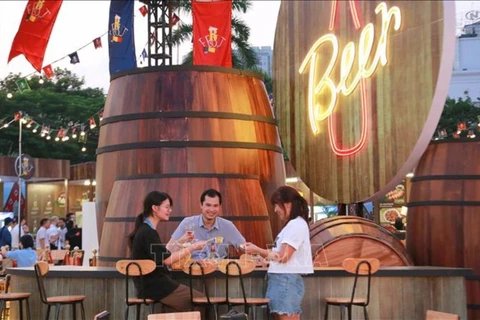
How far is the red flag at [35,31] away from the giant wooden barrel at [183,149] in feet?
9.84

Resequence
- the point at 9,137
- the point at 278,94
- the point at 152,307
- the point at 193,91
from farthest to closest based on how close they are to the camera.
A: the point at 9,137 < the point at 278,94 < the point at 193,91 < the point at 152,307

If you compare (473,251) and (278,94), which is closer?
(473,251)

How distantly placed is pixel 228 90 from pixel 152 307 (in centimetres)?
246

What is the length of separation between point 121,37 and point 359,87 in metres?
8.39

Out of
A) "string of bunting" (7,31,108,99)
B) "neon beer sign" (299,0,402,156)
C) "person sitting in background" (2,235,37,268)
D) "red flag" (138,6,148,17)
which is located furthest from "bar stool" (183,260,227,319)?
"red flag" (138,6,148,17)

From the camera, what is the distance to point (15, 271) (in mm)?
6719

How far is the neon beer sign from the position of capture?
6446 mm

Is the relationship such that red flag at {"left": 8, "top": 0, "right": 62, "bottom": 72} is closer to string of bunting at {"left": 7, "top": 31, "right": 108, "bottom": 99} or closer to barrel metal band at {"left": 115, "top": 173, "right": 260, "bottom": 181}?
string of bunting at {"left": 7, "top": 31, "right": 108, "bottom": 99}

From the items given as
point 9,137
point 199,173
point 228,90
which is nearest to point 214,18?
point 228,90

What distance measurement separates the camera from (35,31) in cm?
1009

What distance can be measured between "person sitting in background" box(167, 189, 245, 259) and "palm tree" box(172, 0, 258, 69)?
15.5 m

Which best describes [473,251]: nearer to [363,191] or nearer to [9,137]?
[363,191]

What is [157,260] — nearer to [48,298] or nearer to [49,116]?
[48,298]

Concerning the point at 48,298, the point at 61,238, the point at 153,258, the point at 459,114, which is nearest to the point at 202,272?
the point at 153,258
